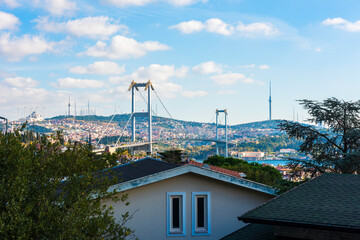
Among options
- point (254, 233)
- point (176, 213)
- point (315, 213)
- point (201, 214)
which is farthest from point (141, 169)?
point (315, 213)

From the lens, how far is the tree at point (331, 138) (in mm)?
27750

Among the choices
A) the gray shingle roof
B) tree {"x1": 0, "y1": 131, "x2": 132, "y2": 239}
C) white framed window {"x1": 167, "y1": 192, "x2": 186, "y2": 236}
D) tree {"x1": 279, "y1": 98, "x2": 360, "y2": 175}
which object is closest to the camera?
tree {"x1": 0, "y1": 131, "x2": 132, "y2": 239}

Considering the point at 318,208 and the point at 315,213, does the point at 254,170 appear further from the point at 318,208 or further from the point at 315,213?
the point at 315,213

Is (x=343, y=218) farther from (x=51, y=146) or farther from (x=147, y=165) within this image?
(x=147, y=165)

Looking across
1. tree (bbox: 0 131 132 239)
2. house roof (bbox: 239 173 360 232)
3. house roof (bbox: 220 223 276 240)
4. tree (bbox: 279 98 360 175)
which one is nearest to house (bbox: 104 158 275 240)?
house roof (bbox: 220 223 276 240)

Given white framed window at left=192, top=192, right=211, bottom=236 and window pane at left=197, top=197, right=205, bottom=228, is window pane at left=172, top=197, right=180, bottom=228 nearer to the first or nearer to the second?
white framed window at left=192, top=192, right=211, bottom=236

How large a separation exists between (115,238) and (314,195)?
5.15 metres

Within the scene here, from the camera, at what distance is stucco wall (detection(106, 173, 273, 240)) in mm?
14938

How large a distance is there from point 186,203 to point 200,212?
63 cm

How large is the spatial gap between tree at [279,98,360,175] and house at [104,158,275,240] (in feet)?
43.8

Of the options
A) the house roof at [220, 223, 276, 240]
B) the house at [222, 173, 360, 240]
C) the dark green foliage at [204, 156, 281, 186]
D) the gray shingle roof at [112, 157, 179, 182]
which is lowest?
the dark green foliage at [204, 156, 281, 186]

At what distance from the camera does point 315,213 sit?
10.4 metres

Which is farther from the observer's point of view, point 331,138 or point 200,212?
point 331,138

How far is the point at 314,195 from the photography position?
39.0ft
